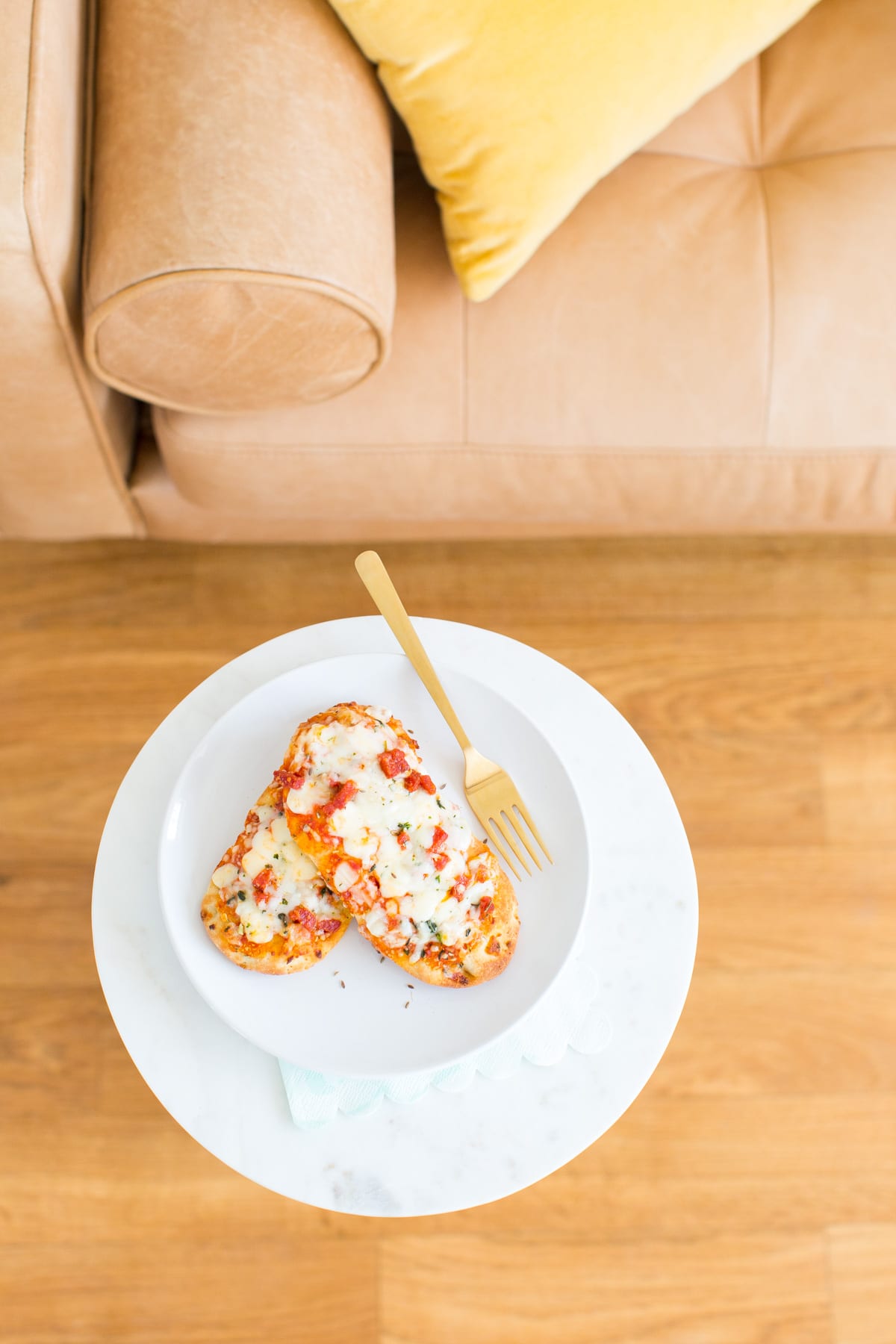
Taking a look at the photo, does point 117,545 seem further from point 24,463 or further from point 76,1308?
point 76,1308

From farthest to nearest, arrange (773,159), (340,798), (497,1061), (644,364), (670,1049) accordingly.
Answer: (670,1049) → (773,159) → (644,364) → (497,1061) → (340,798)

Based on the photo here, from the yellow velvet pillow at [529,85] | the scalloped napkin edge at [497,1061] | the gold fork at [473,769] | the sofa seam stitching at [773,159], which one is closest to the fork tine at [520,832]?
the gold fork at [473,769]

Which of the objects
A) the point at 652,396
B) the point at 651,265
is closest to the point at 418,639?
the point at 652,396

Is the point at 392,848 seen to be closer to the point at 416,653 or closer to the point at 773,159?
the point at 416,653

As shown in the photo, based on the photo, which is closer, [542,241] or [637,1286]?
[542,241]

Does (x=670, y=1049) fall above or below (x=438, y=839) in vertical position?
below

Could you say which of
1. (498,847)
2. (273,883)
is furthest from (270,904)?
(498,847)

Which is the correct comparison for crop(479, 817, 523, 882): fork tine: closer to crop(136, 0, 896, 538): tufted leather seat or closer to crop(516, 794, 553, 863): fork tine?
crop(516, 794, 553, 863): fork tine

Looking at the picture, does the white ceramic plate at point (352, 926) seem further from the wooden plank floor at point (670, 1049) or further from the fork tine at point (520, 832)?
the wooden plank floor at point (670, 1049)
